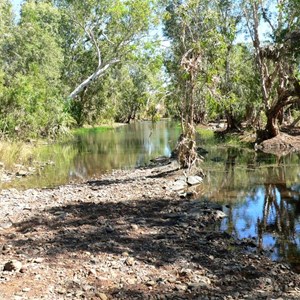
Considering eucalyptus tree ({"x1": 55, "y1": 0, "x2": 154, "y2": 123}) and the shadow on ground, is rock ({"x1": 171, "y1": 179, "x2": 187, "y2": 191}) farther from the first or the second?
eucalyptus tree ({"x1": 55, "y1": 0, "x2": 154, "y2": 123})

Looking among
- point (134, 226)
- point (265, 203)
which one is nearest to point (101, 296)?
point (134, 226)

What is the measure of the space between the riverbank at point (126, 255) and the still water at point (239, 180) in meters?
0.71

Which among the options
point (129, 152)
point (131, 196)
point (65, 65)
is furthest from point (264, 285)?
point (65, 65)

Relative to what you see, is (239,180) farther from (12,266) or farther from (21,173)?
(12,266)

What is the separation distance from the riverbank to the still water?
2.33ft

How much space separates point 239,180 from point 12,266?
A: 11559 millimetres

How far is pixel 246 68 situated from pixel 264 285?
37.0 metres

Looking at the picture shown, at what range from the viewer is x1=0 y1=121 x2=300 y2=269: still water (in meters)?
9.52

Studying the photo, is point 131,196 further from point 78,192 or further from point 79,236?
point 79,236

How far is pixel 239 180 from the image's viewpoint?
16.3 metres

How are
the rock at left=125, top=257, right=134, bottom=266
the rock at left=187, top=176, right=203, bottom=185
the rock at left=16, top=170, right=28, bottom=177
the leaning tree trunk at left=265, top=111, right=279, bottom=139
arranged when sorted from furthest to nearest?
the leaning tree trunk at left=265, top=111, right=279, bottom=139 → the rock at left=16, top=170, right=28, bottom=177 → the rock at left=187, top=176, right=203, bottom=185 → the rock at left=125, top=257, right=134, bottom=266

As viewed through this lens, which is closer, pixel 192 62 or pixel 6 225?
pixel 6 225

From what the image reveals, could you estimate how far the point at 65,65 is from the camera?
4597 centimetres

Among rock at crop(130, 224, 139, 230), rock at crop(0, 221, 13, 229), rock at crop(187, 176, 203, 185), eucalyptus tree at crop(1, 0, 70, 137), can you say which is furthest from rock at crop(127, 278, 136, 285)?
eucalyptus tree at crop(1, 0, 70, 137)
